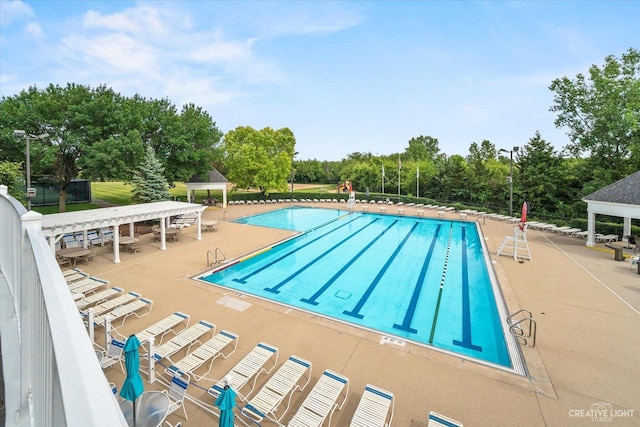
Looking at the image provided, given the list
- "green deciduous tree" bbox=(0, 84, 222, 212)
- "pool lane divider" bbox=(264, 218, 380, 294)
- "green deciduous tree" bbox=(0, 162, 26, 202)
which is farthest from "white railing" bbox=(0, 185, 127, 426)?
"green deciduous tree" bbox=(0, 84, 222, 212)

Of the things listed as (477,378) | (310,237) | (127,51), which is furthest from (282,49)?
(477,378)

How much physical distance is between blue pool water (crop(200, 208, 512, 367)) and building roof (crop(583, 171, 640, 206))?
612cm

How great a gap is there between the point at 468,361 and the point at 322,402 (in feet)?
12.3

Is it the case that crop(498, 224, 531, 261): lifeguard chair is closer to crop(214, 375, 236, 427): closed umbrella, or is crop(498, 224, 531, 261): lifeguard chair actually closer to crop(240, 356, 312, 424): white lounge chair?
crop(240, 356, 312, 424): white lounge chair

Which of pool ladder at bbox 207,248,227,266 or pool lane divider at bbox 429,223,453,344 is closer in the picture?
pool lane divider at bbox 429,223,453,344

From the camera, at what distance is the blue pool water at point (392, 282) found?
29.4 ft

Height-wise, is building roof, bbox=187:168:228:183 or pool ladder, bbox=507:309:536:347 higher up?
building roof, bbox=187:168:228:183

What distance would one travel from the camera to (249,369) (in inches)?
238

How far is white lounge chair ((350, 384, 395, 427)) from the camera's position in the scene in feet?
15.9

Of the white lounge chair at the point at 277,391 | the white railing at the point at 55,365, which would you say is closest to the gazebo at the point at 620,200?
the white lounge chair at the point at 277,391

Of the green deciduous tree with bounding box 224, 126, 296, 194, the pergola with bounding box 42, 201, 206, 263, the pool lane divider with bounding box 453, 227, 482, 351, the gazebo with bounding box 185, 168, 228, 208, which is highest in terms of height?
the green deciduous tree with bounding box 224, 126, 296, 194


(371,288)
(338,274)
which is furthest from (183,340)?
(338,274)

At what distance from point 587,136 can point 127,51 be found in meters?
35.9

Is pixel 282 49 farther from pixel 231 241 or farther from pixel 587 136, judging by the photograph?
pixel 587 136
